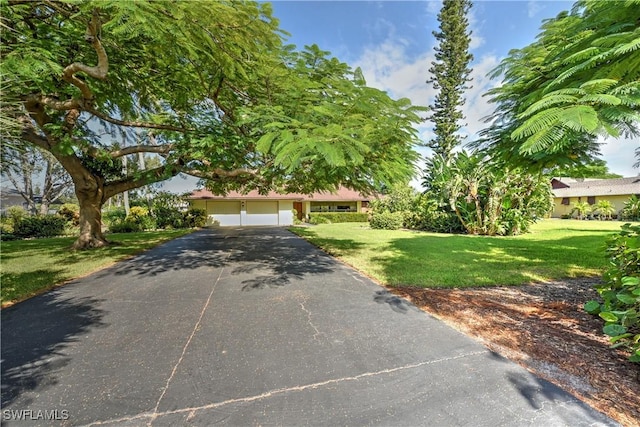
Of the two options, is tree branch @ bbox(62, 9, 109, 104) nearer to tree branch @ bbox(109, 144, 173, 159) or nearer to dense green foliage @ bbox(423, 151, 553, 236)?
tree branch @ bbox(109, 144, 173, 159)

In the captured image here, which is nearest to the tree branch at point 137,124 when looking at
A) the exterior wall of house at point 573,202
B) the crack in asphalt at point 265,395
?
the crack in asphalt at point 265,395

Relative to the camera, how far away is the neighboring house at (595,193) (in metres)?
28.2

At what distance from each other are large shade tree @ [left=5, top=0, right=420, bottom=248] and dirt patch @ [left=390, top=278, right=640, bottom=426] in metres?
2.81

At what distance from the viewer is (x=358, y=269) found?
24.3 feet

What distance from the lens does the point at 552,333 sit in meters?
3.53

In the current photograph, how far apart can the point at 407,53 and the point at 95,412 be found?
1504cm

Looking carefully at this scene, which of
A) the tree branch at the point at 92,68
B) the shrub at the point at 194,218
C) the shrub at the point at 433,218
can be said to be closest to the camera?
the tree branch at the point at 92,68

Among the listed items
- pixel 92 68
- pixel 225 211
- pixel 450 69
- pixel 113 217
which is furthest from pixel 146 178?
pixel 450 69

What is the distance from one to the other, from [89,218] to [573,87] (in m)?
14.8

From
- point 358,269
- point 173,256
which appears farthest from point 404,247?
point 173,256

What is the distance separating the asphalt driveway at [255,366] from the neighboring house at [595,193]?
33.7m

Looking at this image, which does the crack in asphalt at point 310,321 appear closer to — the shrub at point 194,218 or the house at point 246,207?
the house at point 246,207

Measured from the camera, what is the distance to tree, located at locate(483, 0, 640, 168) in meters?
1.90

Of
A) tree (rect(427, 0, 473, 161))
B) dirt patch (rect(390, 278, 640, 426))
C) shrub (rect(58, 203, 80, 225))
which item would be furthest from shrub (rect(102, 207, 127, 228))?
tree (rect(427, 0, 473, 161))
